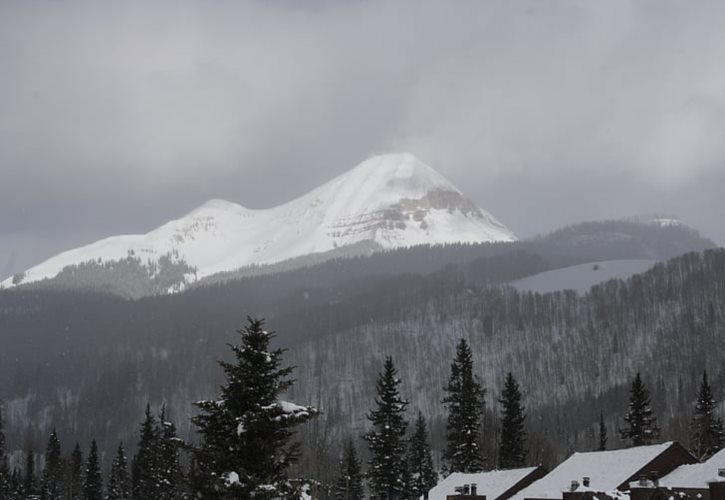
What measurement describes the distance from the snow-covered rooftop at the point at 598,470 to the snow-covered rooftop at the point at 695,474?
2.01 metres

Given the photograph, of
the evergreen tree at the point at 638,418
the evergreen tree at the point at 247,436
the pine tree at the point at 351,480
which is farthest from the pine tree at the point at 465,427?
the evergreen tree at the point at 247,436

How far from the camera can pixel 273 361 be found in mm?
31625

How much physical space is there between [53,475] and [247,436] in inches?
4555

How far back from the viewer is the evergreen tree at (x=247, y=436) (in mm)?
29922

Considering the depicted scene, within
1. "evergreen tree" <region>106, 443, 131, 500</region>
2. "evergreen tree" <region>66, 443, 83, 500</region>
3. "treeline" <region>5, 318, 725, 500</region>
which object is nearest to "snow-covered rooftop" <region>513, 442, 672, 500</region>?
"treeline" <region>5, 318, 725, 500</region>

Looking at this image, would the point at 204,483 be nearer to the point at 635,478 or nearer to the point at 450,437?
the point at 635,478

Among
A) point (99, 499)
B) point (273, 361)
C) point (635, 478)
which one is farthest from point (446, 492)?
point (99, 499)

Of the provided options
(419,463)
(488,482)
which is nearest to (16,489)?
(419,463)

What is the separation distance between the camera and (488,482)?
73250 millimetres

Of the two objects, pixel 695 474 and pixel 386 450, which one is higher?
pixel 386 450

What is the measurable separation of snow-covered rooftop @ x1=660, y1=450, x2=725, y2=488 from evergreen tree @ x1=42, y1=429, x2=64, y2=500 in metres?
90.9

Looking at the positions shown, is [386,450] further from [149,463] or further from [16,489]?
[16,489]

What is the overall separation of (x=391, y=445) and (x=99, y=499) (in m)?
53.5

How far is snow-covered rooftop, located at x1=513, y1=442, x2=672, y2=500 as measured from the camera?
201ft
